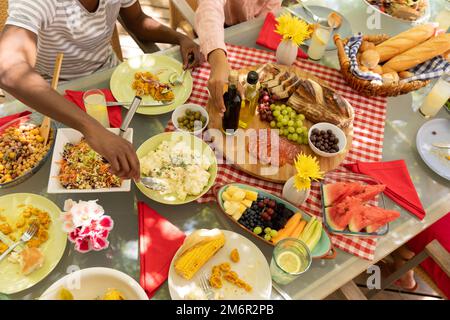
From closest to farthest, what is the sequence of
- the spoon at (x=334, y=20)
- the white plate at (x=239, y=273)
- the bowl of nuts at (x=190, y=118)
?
1. the white plate at (x=239, y=273)
2. the bowl of nuts at (x=190, y=118)
3. the spoon at (x=334, y=20)

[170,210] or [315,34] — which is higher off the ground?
[315,34]

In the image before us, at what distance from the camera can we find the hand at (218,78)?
1.54m

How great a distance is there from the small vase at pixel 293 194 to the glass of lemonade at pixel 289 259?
21 centimetres

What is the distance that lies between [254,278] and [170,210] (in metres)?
0.39

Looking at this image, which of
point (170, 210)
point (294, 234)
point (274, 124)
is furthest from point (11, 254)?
point (274, 124)

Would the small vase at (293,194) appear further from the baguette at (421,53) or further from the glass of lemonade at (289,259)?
the baguette at (421,53)

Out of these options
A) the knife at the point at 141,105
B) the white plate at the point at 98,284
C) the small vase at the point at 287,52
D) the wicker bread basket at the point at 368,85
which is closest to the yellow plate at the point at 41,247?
the white plate at the point at 98,284

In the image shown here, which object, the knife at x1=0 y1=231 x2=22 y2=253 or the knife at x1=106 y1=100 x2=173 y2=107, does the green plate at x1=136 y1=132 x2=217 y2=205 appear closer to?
the knife at x1=106 y1=100 x2=173 y2=107

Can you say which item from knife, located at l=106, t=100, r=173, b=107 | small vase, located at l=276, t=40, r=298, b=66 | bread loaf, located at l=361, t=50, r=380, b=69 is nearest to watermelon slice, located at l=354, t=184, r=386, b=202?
bread loaf, located at l=361, t=50, r=380, b=69

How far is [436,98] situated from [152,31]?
1392 millimetres

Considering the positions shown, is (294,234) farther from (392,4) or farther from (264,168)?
(392,4)

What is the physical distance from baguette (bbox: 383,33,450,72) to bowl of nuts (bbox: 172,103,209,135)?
94cm

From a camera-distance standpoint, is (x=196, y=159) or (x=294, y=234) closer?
(x=294, y=234)

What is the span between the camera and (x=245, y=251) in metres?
1.25
